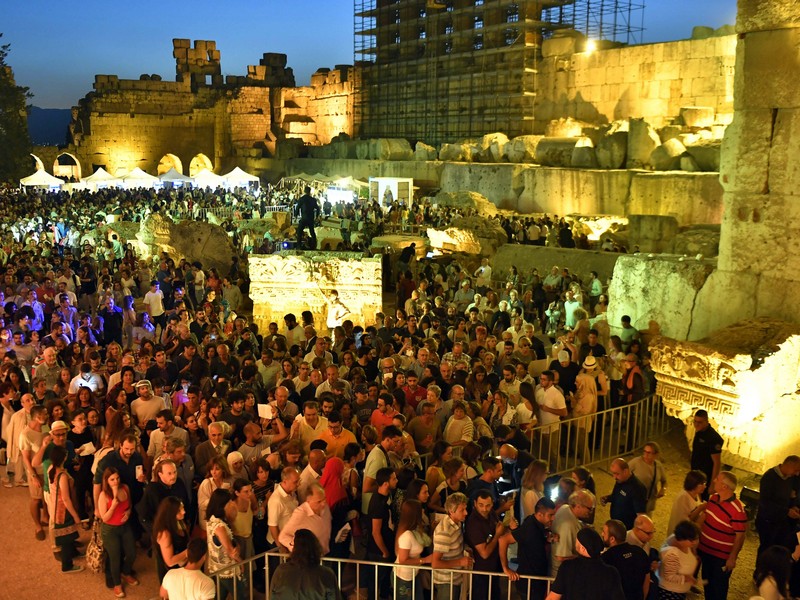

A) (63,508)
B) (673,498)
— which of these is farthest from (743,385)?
(63,508)

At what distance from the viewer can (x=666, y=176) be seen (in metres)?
16.9

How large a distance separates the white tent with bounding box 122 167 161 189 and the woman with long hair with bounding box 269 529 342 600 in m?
25.8

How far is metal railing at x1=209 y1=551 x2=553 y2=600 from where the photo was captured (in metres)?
4.11

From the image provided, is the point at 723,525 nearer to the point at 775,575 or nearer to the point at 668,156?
the point at 775,575

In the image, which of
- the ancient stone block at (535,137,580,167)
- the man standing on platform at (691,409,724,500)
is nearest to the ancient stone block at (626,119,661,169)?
the ancient stone block at (535,137,580,167)

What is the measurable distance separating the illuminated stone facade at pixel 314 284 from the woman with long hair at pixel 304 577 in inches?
269

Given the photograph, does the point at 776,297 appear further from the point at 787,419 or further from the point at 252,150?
the point at 252,150

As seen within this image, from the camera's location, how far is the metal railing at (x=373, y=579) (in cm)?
411

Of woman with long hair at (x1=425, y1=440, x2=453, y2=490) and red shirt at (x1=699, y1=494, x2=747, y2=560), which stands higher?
woman with long hair at (x1=425, y1=440, x2=453, y2=490)

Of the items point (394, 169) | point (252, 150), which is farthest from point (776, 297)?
point (252, 150)

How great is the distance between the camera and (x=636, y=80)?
78.5 ft

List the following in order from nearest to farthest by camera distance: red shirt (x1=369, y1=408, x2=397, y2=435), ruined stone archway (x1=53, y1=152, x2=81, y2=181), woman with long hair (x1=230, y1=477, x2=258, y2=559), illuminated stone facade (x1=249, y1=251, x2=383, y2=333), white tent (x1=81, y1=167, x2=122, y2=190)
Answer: woman with long hair (x1=230, y1=477, x2=258, y2=559) < red shirt (x1=369, y1=408, x2=397, y2=435) < illuminated stone facade (x1=249, y1=251, x2=383, y2=333) < white tent (x1=81, y1=167, x2=122, y2=190) < ruined stone archway (x1=53, y1=152, x2=81, y2=181)

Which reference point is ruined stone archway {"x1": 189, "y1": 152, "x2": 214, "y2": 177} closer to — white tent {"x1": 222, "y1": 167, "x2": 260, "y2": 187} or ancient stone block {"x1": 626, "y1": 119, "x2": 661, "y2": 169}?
white tent {"x1": 222, "y1": 167, "x2": 260, "y2": 187}

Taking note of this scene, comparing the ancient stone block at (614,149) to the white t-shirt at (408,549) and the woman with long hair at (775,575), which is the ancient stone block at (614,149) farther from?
the white t-shirt at (408,549)
